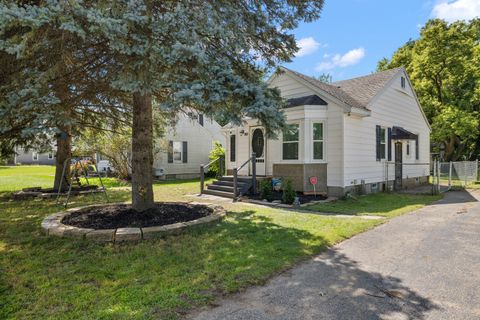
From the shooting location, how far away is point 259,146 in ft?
40.5

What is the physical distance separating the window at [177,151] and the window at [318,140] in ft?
38.9

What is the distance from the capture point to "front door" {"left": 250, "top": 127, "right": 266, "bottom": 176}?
12.2 m

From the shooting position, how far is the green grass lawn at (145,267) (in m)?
2.97

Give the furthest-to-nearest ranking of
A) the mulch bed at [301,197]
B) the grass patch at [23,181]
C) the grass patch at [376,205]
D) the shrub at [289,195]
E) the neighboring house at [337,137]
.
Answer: the grass patch at [23,181], the neighboring house at [337,137], the mulch bed at [301,197], the shrub at [289,195], the grass patch at [376,205]

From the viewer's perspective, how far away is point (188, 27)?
457cm

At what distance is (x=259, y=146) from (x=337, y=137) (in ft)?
10.4

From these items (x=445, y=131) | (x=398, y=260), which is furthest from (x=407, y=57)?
(x=398, y=260)

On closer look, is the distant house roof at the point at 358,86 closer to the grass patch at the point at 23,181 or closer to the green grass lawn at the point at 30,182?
the green grass lawn at the point at 30,182

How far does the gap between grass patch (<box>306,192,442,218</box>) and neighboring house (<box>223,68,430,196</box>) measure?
0.79 metres

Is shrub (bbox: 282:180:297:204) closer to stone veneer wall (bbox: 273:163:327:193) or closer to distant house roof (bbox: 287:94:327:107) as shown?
stone veneer wall (bbox: 273:163:327:193)

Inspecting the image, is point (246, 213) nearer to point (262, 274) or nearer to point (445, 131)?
point (262, 274)

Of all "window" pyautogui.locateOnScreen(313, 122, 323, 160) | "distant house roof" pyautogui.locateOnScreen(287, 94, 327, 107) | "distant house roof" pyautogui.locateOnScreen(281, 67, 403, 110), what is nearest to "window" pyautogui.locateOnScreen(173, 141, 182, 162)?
"distant house roof" pyautogui.locateOnScreen(281, 67, 403, 110)

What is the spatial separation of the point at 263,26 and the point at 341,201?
6.55 meters

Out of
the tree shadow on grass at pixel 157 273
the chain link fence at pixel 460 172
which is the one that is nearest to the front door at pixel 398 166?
the chain link fence at pixel 460 172
